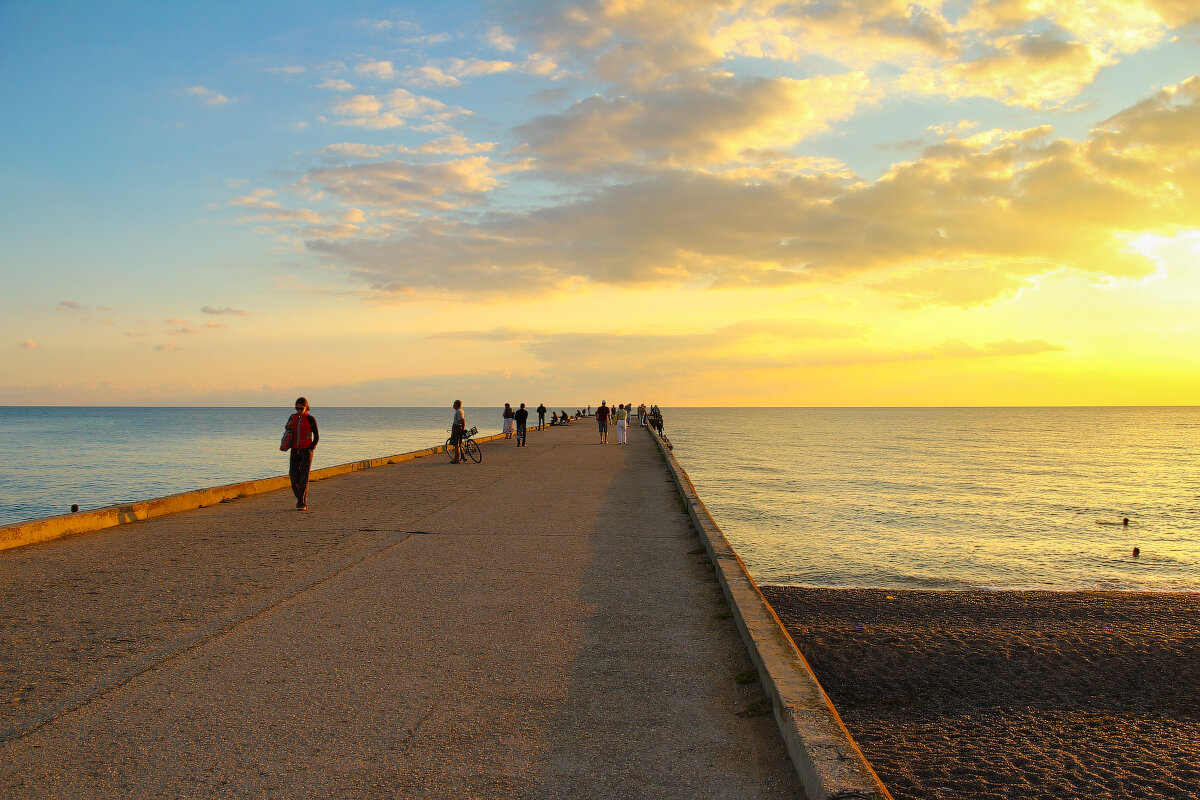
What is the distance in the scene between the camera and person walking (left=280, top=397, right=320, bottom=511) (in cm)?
1177

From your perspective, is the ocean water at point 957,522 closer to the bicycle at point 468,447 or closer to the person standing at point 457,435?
the bicycle at point 468,447

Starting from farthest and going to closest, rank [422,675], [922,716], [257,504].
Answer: [257,504] < [922,716] < [422,675]

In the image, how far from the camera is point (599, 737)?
3.86 meters

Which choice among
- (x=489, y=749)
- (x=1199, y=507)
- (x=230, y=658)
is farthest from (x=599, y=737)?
(x=1199, y=507)

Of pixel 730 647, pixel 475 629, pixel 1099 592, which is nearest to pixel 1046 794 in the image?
pixel 730 647

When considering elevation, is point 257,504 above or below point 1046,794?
above

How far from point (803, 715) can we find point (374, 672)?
2.65 metres

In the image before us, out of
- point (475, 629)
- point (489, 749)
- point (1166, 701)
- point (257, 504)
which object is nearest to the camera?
point (489, 749)

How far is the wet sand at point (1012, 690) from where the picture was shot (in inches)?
236

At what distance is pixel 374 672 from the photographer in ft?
15.5

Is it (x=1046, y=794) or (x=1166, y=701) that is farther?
(x=1166, y=701)

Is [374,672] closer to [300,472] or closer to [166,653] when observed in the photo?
[166,653]

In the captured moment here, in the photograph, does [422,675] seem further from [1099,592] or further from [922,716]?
[1099,592]

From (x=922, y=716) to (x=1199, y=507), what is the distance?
30.1 m
